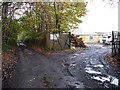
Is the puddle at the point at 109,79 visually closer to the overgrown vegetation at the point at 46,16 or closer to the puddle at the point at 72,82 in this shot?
the puddle at the point at 72,82

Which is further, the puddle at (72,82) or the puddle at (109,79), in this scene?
the puddle at (109,79)

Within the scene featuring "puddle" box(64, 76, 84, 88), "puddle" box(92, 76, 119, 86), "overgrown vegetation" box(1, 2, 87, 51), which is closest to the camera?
"puddle" box(64, 76, 84, 88)

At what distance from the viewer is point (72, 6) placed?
2544cm

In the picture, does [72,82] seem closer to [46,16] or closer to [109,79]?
[109,79]

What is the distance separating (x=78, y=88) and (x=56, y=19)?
58.7 feet

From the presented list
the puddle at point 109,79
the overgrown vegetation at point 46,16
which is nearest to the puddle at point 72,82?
the puddle at point 109,79

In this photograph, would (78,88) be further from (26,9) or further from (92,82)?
(26,9)

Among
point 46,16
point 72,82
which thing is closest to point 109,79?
point 72,82

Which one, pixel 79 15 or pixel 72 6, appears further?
pixel 79 15

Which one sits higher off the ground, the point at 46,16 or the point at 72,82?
the point at 46,16

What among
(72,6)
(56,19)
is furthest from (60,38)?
(72,6)

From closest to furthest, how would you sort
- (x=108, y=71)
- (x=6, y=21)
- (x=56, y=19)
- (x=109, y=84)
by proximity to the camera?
(x=109, y=84) → (x=108, y=71) → (x=6, y=21) → (x=56, y=19)

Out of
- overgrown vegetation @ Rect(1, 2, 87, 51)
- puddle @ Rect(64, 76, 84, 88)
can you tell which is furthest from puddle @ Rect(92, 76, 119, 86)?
overgrown vegetation @ Rect(1, 2, 87, 51)

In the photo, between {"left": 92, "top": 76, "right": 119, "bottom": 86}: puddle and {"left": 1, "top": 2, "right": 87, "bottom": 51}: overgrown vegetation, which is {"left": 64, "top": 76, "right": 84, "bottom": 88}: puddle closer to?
{"left": 92, "top": 76, "right": 119, "bottom": 86}: puddle
